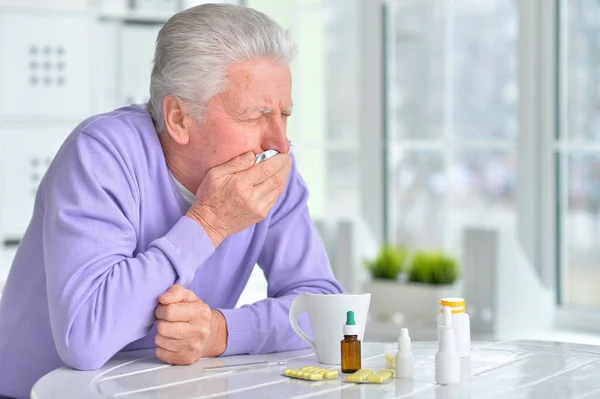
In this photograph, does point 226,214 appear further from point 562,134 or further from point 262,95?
point 562,134

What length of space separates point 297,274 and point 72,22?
2.07m

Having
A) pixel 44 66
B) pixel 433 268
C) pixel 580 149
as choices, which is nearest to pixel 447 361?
pixel 580 149

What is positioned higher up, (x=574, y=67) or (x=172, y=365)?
(x=574, y=67)

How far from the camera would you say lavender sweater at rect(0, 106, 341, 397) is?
1.65 m

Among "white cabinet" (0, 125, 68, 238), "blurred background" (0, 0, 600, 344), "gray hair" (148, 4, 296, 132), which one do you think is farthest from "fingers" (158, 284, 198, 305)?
"white cabinet" (0, 125, 68, 238)

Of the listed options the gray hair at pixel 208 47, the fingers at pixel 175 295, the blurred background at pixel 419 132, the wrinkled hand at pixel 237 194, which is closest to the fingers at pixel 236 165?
the wrinkled hand at pixel 237 194

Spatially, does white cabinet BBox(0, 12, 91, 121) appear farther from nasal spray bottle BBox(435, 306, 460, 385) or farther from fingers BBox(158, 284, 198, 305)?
Answer: nasal spray bottle BBox(435, 306, 460, 385)

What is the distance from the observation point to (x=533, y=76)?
336 cm

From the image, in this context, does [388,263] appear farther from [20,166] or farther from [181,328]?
[181,328]

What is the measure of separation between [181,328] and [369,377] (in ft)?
1.12

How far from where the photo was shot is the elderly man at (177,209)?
1679 mm

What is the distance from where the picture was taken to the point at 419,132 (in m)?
3.88

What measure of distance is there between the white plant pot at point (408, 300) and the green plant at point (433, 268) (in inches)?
1.1

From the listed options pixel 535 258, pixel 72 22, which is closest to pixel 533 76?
pixel 535 258
